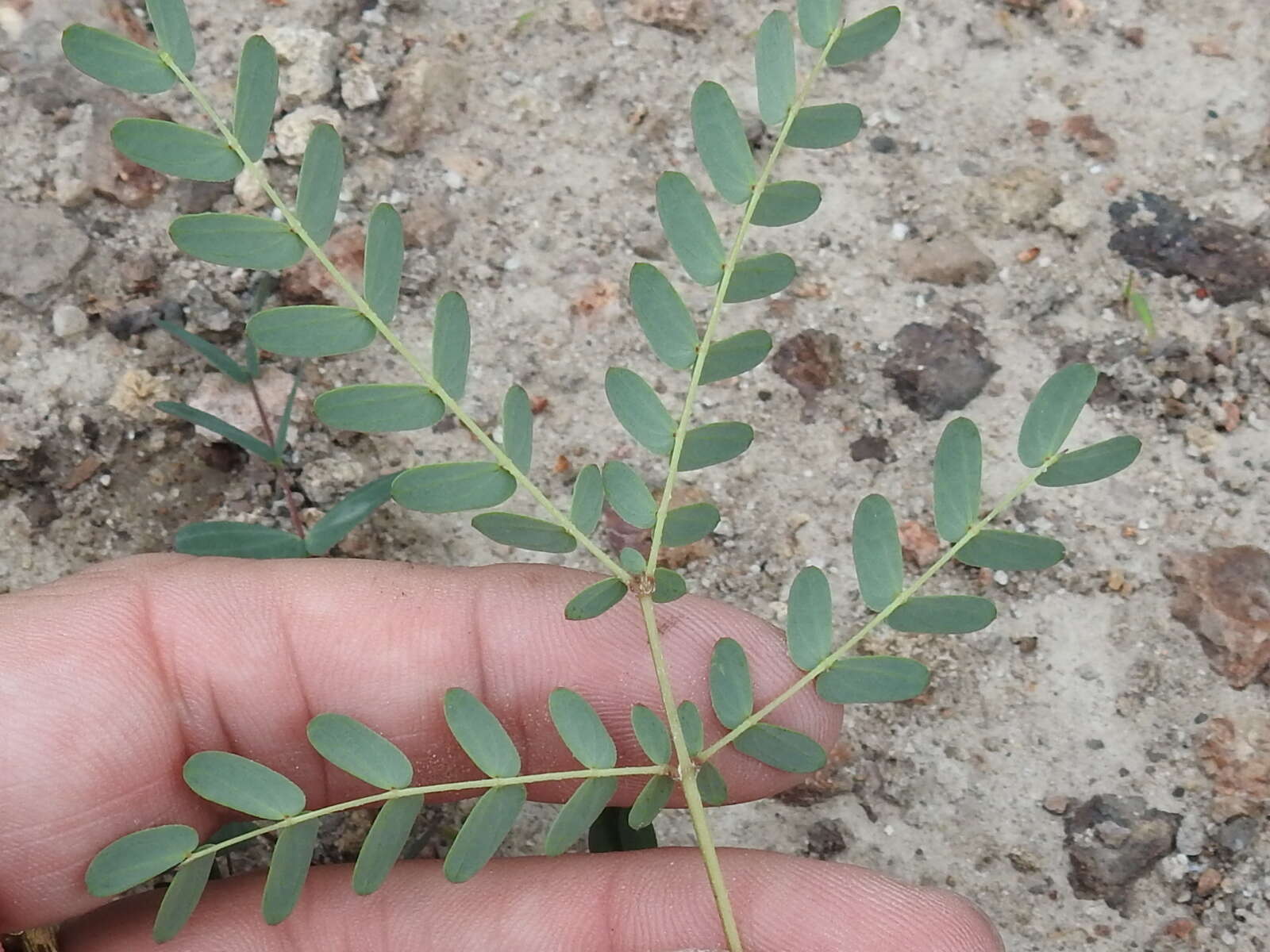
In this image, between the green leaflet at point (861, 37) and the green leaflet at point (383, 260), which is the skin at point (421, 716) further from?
the green leaflet at point (861, 37)

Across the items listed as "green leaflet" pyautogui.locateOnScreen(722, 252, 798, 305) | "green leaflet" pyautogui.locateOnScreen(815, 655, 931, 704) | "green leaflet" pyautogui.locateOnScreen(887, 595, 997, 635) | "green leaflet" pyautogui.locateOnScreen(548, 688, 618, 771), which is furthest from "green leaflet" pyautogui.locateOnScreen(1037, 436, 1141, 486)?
"green leaflet" pyautogui.locateOnScreen(548, 688, 618, 771)

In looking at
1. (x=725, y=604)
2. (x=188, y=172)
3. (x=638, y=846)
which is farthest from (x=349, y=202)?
(x=638, y=846)

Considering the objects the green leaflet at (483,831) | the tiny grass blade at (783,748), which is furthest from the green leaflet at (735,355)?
the green leaflet at (483,831)

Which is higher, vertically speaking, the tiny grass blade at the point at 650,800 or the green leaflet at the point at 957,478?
the green leaflet at the point at 957,478

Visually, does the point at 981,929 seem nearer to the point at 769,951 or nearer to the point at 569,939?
the point at 769,951

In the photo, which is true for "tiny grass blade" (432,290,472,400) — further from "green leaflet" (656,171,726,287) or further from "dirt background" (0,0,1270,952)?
"dirt background" (0,0,1270,952)

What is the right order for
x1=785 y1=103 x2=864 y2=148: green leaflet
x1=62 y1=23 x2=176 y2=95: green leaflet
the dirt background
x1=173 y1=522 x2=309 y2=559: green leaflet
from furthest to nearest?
1. the dirt background
2. x1=173 y1=522 x2=309 y2=559: green leaflet
3. x1=785 y1=103 x2=864 y2=148: green leaflet
4. x1=62 y1=23 x2=176 y2=95: green leaflet
